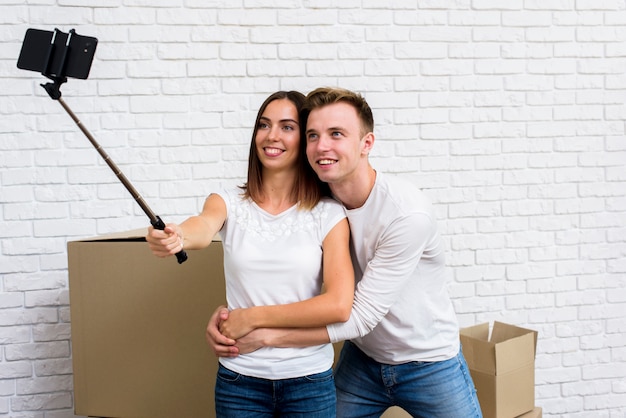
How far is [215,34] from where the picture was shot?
88.2 inches

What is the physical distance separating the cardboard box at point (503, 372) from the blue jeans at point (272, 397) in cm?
61

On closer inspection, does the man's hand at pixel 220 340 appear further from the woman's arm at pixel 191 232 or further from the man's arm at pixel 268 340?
the woman's arm at pixel 191 232

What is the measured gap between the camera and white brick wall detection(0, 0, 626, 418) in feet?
7.19

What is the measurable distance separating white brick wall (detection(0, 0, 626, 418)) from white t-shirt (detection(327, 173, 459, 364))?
0.86 metres

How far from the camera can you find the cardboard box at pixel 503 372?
1782mm

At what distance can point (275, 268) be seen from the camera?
137cm

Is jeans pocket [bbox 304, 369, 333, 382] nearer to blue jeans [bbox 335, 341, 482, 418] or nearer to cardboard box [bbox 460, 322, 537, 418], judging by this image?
blue jeans [bbox 335, 341, 482, 418]

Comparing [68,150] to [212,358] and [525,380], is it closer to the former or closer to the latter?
[212,358]

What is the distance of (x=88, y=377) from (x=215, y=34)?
46.3 inches

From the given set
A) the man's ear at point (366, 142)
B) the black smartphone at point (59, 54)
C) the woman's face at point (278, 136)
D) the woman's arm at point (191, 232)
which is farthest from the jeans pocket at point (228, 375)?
the black smartphone at point (59, 54)

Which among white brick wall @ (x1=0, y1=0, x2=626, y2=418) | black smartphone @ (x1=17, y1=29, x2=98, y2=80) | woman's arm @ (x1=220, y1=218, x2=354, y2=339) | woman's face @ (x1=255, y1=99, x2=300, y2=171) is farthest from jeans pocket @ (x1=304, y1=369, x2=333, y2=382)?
white brick wall @ (x1=0, y1=0, x2=626, y2=418)

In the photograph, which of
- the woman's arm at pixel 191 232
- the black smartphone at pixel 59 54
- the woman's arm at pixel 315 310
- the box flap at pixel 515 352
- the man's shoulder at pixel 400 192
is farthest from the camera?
the box flap at pixel 515 352

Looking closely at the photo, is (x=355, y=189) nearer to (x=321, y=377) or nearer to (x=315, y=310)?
(x=315, y=310)

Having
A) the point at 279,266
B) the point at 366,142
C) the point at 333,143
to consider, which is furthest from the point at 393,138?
the point at 279,266
